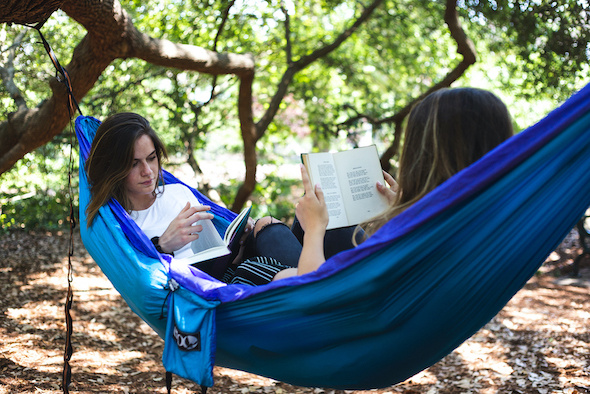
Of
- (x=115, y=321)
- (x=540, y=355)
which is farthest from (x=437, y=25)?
(x=115, y=321)

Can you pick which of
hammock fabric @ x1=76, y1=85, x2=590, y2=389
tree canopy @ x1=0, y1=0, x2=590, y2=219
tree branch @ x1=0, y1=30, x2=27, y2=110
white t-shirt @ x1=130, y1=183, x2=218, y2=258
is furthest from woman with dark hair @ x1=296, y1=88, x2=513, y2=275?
tree branch @ x1=0, y1=30, x2=27, y2=110

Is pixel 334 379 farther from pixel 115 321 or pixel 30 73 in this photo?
pixel 30 73

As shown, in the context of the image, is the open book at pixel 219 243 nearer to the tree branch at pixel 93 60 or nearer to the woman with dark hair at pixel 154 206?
the woman with dark hair at pixel 154 206

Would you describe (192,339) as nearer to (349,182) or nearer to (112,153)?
(349,182)

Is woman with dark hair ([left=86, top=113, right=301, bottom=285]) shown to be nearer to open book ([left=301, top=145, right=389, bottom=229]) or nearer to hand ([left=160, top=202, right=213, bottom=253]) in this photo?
hand ([left=160, top=202, right=213, bottom=253])

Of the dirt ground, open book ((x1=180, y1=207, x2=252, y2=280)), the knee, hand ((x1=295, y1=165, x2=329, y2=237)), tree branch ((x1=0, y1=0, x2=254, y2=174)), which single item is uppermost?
tree branch ((x1=0, y1=0, x2=254, y2=174))

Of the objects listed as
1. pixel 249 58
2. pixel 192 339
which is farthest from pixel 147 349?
pixel 249 58

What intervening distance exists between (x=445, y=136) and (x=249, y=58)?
2456mm

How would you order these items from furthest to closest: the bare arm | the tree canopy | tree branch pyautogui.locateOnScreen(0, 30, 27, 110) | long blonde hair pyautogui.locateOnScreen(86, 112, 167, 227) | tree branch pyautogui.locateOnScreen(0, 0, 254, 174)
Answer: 1. tree branch pyautogui.locateOnScreen(0, 30, 27, 110)
2. the tree canopy
3. tree branch pyautogui.locateOnScreen(0, 0, 254, 174)
4. long blonde hair pyautogui.locateOnScreen(86, 112, 167, 227)
5. the bare arm

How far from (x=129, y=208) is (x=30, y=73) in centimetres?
309

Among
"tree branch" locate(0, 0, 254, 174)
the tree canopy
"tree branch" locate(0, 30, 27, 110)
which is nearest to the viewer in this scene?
"tree branch" locate(0, 0, 254, 174)

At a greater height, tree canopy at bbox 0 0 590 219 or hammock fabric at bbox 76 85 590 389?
tree canopy at bbox 0 0 590 219

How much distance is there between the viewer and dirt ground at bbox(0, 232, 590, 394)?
2.46 meters

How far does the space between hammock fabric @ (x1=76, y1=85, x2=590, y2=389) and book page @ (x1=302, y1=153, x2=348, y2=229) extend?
8.5 inches
